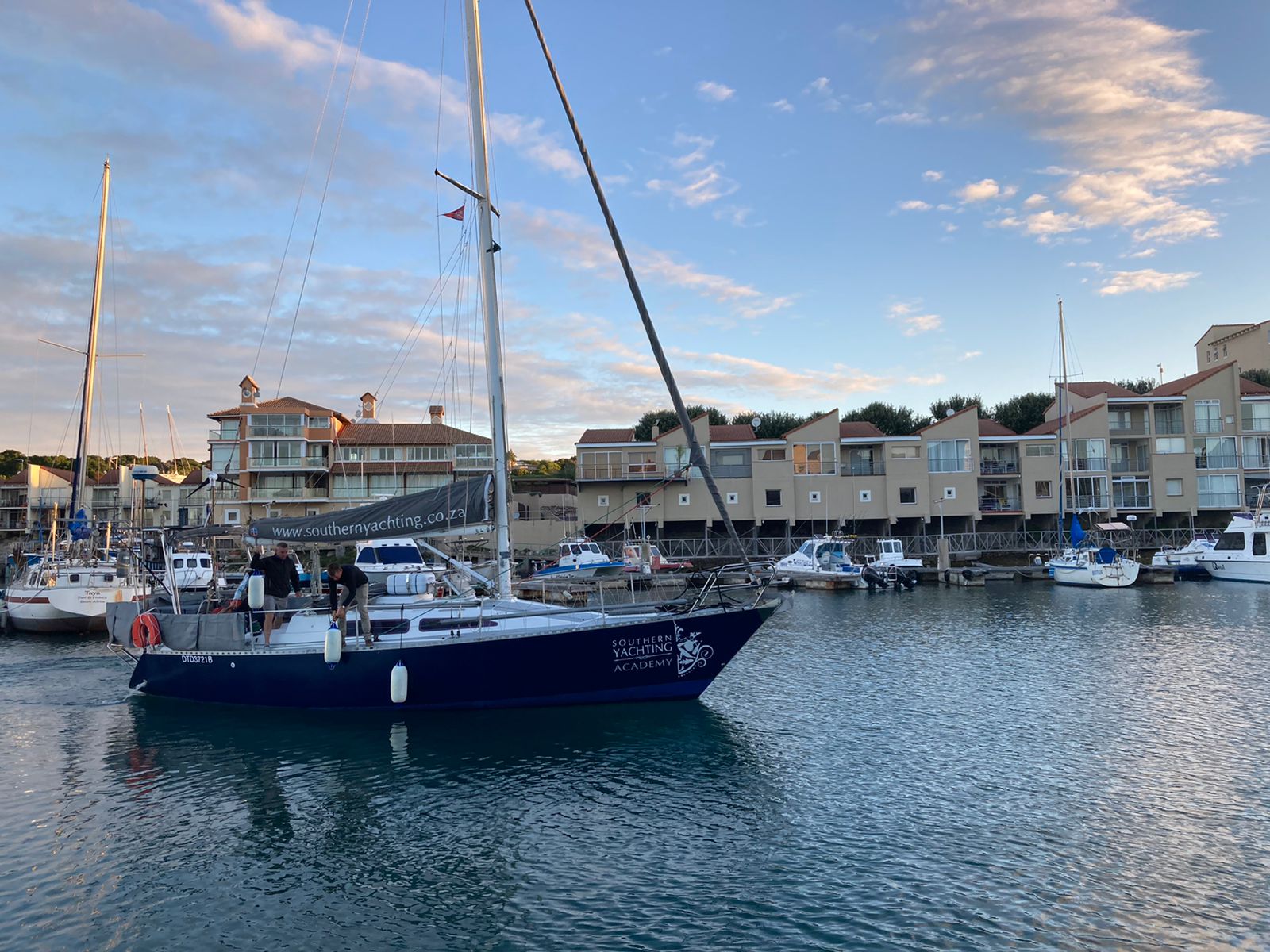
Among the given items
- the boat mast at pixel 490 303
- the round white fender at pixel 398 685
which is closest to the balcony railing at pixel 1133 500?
the boat mast at pixel 490 303

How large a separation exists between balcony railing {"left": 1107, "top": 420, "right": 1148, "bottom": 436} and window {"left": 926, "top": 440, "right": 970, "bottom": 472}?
11.5 m

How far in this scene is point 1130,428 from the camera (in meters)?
58.1

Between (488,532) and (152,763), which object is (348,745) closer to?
(152,763)

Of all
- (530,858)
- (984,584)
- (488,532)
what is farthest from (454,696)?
(984,584)

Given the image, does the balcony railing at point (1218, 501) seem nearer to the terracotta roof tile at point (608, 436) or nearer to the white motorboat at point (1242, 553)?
the white motorboat at point (1242, 553)

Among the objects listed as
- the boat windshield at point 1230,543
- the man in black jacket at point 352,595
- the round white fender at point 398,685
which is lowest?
the round white fender at point 398,685

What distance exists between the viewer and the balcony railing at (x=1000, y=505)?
5600 cm

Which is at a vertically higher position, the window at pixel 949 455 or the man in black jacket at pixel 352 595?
the window at pixel 949 455

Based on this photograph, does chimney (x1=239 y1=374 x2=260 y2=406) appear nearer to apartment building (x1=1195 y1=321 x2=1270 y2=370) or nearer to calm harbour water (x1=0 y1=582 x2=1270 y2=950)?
calm harbour water (x1=0 y1=582 x2=1270 y2=950)

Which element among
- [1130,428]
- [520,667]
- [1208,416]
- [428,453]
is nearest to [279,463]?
[428,453]

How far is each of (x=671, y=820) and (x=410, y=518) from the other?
763cm

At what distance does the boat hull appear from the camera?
50.8ft

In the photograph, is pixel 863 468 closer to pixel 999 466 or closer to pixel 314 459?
pixel 999 466

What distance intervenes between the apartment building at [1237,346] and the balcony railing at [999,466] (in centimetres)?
2758
